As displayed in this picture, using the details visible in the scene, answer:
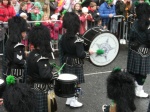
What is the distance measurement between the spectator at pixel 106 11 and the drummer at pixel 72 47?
11.7ft

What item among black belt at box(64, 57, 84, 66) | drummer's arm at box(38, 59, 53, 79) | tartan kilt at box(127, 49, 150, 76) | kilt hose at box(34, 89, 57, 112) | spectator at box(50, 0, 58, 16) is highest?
spectator at box(50, 0, 58, 16)

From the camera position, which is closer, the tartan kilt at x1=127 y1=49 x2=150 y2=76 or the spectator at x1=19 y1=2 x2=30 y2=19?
the tartan kilt at x1=127 y1=49 x2=150 y2=76

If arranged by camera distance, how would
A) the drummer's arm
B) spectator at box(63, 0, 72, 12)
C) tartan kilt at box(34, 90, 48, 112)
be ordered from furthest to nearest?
1. spectator at box(63, 0, 72, 12)
2. tartan kilt at box(34, 90, 48, 112)
3. the drummer's arm

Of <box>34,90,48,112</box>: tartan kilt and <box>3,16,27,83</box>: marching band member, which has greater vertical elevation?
<box>3,16,27,83</box>: marching band member

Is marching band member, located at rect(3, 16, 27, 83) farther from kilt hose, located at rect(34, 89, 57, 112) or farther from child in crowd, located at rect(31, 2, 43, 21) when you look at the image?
child in crowd, located at rect(31, 2, 43, 21)

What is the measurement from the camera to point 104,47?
5445 mm

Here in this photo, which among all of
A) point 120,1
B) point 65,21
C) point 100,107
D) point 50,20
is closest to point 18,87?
point 65,21

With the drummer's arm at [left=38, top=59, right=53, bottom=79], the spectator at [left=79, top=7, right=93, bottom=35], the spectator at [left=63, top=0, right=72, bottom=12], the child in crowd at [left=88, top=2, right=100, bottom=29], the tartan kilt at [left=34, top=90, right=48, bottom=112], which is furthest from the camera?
the spectator at [left=63, top=0, right=72, bottom=12]

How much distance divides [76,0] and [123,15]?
1.37 meters

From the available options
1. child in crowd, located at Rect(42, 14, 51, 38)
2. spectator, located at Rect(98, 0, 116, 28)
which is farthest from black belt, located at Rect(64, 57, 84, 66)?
spectator, located at Rect(98, 0, 116, 28)

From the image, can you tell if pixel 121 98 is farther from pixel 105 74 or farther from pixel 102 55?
pixel 105 74

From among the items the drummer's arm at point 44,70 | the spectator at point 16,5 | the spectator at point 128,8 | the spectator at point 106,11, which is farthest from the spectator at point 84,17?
the drummer's arm at point 44,70

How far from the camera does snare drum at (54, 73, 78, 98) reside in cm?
470

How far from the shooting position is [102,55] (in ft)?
17.7
